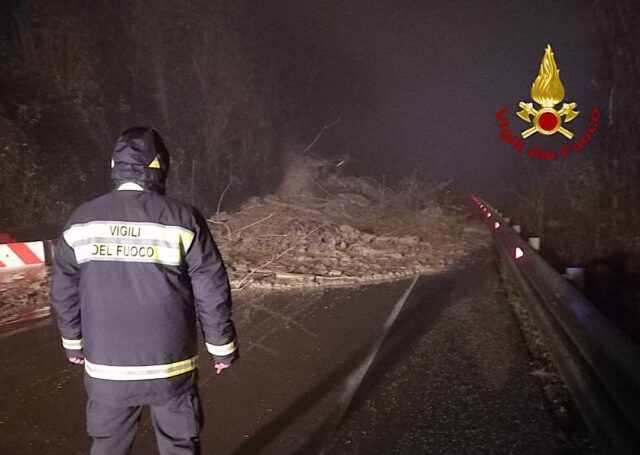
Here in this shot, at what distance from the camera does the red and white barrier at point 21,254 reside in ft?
27.9

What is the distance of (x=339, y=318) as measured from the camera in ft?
18.9

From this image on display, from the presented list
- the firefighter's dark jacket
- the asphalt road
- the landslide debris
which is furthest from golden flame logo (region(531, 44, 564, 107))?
the firefighter's dark jacket

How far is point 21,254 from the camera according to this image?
28.2 feet

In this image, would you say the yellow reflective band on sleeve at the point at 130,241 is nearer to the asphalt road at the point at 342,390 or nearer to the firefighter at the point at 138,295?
the firefighter at the point at 138,295

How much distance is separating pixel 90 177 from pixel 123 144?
1086 cm

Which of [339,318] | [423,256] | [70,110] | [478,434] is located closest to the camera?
[478,434]

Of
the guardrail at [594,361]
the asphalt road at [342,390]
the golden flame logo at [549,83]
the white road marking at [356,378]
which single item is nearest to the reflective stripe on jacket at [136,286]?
the asphalt road at [342,390]

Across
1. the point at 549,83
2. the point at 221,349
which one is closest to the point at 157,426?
the point at 221,349

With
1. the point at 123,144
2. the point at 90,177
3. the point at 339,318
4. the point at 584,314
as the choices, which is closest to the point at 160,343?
the point at 123,144

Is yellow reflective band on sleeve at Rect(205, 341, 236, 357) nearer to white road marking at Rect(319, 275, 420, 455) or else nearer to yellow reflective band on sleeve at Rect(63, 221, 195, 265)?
yellow reflective band on sleeve at Rect(63, 221, 195, 265)

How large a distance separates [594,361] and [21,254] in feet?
30.1

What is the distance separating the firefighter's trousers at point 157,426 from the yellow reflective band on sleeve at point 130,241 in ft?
2.22

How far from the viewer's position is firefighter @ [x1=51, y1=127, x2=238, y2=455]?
7.06 feet

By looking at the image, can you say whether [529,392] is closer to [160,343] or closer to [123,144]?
[160,343]
